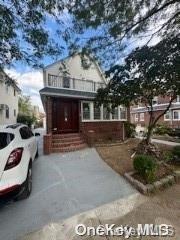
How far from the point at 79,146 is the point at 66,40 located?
18.9 ft

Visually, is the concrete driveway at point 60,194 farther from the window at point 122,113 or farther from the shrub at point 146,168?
the window at point 122,113

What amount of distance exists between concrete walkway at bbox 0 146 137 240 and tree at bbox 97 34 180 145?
310 cm

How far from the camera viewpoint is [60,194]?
5.29 m

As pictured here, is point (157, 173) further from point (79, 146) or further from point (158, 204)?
point (79, 146)

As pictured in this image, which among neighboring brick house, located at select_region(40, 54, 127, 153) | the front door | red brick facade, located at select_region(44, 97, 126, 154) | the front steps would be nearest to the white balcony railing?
neighboring brick house, located at select_region(40, 54, 127, 153)

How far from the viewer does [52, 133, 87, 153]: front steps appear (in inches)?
429

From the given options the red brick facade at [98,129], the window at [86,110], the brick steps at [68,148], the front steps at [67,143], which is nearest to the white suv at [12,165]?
the brick steps at [68,148]

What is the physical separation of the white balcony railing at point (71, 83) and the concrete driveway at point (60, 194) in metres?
6.60

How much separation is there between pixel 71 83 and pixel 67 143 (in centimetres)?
526

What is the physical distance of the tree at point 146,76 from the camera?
24.2ft

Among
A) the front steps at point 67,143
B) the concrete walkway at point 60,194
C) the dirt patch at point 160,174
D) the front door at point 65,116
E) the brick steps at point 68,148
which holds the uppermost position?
the front door at point 65,116

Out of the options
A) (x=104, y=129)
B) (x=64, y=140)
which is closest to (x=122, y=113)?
(x=104, y=129)

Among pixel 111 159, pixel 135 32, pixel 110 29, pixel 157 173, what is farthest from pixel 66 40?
pixel 157 173

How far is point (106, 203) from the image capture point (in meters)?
4.80
